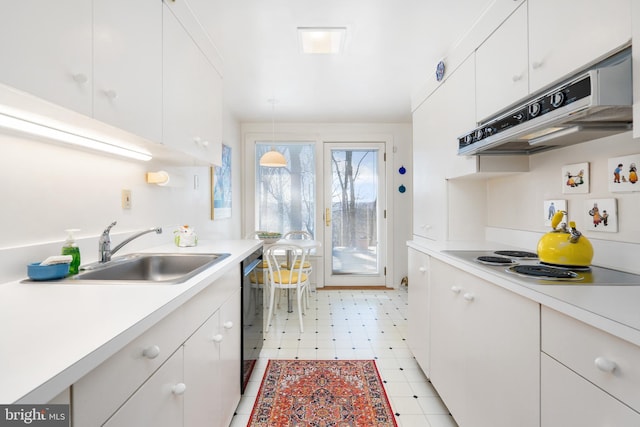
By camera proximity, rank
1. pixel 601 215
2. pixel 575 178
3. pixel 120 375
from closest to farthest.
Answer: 1. pixel 120 375
2. pixel 601 215
3. pixel 575 178

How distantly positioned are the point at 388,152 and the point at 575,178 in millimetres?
2999

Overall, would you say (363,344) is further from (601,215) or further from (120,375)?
(120,375)

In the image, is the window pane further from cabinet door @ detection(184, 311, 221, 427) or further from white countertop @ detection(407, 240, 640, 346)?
white countertop @ detection(407, 240, 640, 346)

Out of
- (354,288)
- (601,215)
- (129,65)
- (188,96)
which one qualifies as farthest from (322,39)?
(354,288)

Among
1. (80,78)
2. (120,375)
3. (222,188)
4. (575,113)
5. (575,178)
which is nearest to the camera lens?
(120,375)

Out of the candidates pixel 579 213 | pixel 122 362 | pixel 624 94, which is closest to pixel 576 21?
pixel 624 94

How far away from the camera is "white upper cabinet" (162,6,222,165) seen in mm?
1427

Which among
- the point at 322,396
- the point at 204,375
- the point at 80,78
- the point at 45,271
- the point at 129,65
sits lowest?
the point at 322,396

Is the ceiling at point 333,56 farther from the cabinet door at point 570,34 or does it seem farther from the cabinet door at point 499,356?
the cabinet door at point 499,356

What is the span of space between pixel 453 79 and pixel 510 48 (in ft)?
1.96

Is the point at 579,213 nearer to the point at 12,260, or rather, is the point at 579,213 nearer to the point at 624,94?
the point at 624,94

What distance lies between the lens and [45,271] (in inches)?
40.4

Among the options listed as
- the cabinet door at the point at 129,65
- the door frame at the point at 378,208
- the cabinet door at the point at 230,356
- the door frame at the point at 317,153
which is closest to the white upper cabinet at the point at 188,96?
the cabinet door at the point at 129,65

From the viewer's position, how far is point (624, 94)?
3.00 ft
